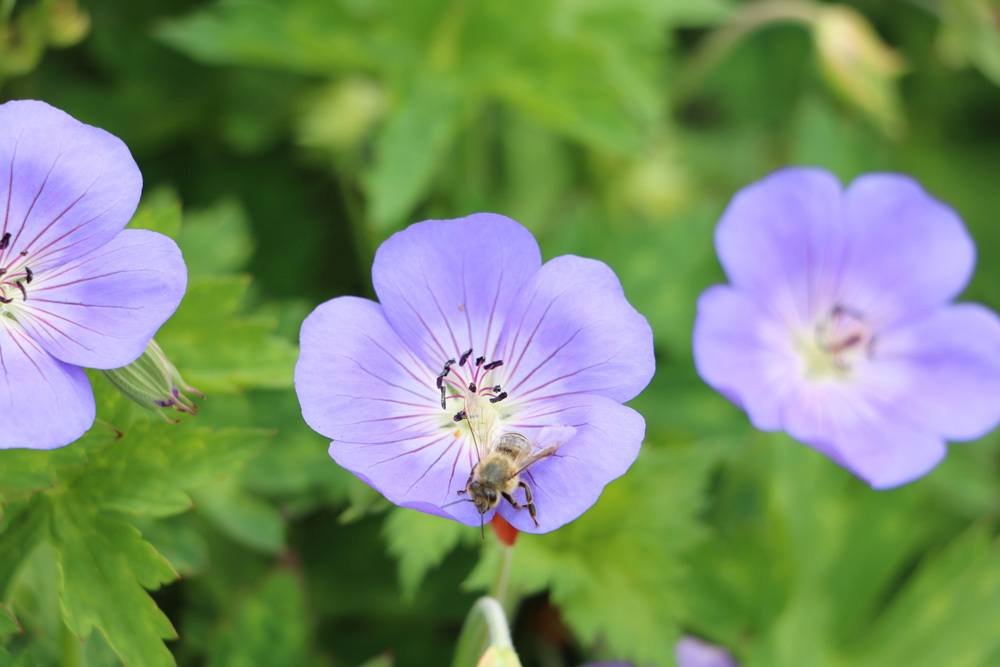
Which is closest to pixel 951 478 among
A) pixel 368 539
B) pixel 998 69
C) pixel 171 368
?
pixel 998 69

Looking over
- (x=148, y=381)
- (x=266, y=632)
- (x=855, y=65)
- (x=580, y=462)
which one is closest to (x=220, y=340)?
(x=148, y=381)

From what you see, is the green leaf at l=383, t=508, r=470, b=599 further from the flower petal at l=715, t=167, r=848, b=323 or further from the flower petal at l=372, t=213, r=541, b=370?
the flower petal at l=715, t=167, r=848, b=323

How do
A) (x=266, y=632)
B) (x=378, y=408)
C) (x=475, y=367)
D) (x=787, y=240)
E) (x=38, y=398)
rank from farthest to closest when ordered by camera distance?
(x=787, y=240), (x=266, y=632), (x=475, y=367), (x=378, y=408), (x=38, y=398)

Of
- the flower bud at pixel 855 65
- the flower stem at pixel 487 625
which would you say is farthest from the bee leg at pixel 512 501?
the flower bud at pixel 855 65

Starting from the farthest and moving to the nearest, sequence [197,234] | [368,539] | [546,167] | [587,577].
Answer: [546,167]
[368,539]
[197,234]
[587,577]

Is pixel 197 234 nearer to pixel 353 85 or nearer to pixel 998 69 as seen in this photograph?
pixel 353 85

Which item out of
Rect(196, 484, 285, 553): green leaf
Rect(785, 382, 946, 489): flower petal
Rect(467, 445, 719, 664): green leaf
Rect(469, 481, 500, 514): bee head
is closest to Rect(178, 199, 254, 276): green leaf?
Rect(196, 484, 285, 553): green leaf

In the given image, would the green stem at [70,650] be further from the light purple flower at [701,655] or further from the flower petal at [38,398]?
the light purple flower at [701,655]

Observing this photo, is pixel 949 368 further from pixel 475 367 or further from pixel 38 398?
pixel 38 398
